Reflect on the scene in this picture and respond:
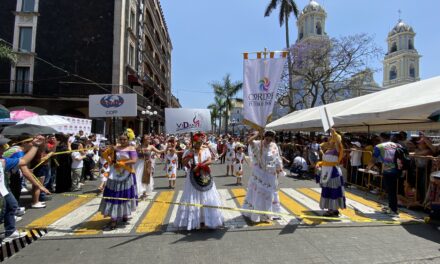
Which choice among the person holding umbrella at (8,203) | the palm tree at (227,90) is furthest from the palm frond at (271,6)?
the person holding umbrella at (8,203)

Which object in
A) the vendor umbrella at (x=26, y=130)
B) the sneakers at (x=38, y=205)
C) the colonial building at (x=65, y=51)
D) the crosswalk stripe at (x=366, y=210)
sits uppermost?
the colonial building at (x=65, y=51)

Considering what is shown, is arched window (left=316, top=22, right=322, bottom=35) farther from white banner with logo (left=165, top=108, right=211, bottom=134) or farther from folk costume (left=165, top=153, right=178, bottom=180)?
white banner with logo (left=165, top=108, right=211, bottom=134)

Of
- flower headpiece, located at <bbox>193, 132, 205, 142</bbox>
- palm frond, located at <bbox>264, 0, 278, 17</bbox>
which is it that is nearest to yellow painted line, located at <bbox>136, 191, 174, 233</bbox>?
flower headpiece, located at <bbox>193, 132, 205, 142</bbox>

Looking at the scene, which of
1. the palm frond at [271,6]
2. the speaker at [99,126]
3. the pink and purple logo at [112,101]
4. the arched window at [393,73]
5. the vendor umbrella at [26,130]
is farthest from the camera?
the arched window at [393,73]

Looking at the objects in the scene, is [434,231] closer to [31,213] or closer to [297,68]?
[31,213]

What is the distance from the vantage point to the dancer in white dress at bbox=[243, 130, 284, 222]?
6.10 m

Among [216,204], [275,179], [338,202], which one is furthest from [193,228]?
[338,202]

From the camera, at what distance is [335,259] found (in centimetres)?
434

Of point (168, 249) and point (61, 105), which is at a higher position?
point (61, 105)

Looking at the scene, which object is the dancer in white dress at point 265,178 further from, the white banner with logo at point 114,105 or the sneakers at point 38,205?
the white banner with logo at point 114,105

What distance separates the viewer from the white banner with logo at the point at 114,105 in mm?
12180

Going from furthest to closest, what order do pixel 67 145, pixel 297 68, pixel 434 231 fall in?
1. pixel 297 68
2. pixel 67 145
3. pixel 434 231

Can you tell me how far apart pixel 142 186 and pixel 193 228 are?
11.2ft

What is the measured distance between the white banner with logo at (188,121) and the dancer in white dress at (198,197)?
4.02ft
